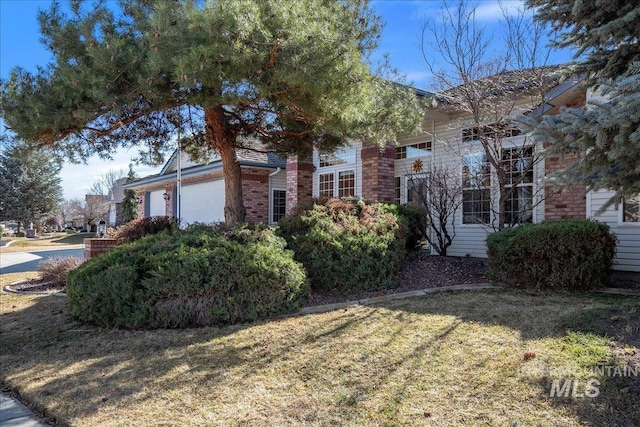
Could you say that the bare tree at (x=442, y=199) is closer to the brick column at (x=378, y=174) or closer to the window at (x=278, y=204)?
the brick column at (x=378, y=174)

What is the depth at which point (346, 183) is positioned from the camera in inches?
535

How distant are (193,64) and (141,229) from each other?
5.81 meters

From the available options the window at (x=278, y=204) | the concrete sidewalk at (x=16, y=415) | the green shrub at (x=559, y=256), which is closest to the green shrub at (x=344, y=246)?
the green shrub at (x=559, y=256)

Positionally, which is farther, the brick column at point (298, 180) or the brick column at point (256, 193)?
the brick column at point (256, 193)

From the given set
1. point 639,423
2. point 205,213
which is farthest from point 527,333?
point 205,213

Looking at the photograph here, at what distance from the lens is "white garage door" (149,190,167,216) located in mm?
22797

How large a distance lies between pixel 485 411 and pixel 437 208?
705cm

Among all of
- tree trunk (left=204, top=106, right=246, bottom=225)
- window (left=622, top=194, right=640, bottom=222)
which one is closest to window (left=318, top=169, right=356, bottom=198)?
tree trunk (left=204, top=106, right=246, bottom=225)

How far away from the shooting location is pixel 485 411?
9.77 ft

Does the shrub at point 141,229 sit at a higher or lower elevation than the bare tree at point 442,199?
lower

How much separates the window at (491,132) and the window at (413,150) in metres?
1.26

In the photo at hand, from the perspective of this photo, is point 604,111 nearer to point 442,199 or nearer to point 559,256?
point 559,256

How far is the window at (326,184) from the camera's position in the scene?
46.4 feet

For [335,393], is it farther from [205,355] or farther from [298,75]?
[298,75]
